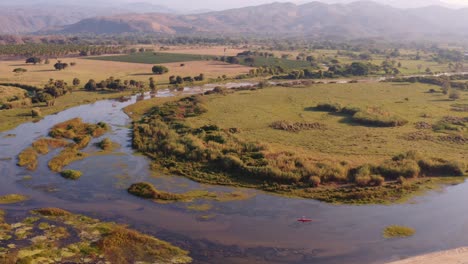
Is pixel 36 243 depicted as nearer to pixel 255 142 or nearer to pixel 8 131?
pixel 255 142

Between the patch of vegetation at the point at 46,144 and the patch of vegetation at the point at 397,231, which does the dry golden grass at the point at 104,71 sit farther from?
the patch of vegetation at the point at 397,231

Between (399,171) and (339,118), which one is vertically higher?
(339,118)

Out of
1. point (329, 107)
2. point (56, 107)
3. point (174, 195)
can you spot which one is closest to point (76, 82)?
point (56, 107)

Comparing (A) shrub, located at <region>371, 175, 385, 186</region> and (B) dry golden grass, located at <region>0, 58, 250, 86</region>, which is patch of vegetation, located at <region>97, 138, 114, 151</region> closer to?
(A) shrub, located at <region>371, 175, 385, 186</region>

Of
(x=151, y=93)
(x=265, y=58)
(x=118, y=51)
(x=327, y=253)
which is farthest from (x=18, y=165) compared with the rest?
(x=118, y=51)

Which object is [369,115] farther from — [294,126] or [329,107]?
[294,126]

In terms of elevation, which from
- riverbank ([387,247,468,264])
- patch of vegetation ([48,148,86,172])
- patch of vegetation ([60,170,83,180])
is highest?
patch of vegetation ([48,148,86,172])

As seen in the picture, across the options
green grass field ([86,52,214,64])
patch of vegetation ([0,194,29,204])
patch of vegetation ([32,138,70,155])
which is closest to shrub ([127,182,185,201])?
patch of vegetation ([0,194,29,204])
